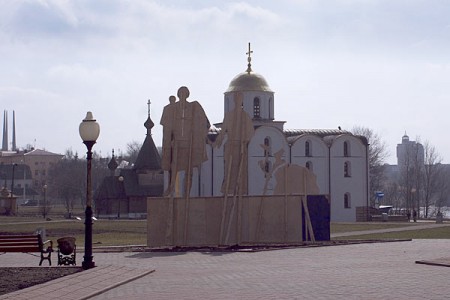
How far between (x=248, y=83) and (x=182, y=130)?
42004 millimetres

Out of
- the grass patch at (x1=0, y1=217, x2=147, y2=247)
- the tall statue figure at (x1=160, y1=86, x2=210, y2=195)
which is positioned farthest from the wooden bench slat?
the grass patch at (x1=0, y1=217, x2=147, y2=247)

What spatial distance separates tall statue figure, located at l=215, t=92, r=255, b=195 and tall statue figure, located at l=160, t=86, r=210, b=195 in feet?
3.51

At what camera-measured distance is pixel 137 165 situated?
253 ft

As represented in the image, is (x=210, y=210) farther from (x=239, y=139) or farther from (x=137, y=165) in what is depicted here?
(x=137, y=165)

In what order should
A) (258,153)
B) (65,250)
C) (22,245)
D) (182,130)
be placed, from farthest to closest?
(258,153), (182,130), (22,245), (65,250)

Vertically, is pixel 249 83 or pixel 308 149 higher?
pixel 249 83

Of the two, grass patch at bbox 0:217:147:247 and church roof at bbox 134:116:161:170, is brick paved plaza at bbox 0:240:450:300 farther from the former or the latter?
church roof at bbox 134:116:161:170

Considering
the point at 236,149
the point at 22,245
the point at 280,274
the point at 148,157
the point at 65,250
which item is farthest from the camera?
the point at 148,157

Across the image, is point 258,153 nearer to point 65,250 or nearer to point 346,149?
point 346,149

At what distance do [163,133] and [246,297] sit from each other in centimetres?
1298

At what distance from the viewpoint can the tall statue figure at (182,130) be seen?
24.7 metres

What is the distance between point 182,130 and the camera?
24734 millimetres

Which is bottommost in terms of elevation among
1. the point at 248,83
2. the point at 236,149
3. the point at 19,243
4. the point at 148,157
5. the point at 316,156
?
the point at 19,243

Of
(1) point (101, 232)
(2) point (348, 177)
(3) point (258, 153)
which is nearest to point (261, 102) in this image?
(3) point (258, 153)
